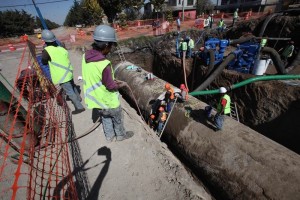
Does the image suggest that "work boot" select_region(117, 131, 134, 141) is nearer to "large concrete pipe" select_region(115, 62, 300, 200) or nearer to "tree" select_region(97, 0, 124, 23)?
"large concrete pipe" select_region(115, 62, 300, 200)

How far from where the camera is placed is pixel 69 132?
3.77m

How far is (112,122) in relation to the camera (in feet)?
10.6

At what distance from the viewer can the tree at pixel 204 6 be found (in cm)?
4125

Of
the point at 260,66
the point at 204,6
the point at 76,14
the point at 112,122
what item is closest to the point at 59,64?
the point at 112,122

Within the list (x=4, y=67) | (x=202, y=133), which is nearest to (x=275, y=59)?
(x=202, y=133)

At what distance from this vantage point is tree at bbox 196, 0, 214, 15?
135 ft

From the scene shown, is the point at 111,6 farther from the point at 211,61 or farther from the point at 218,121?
the point at 218,121

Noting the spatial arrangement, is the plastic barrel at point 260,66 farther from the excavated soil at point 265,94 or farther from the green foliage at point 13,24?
the green foliage at point 13,24

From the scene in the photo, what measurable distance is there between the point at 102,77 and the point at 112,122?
44.7 inches

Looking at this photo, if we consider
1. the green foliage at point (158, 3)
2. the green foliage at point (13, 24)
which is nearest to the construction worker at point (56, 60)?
the green foliage at point (158, 3)

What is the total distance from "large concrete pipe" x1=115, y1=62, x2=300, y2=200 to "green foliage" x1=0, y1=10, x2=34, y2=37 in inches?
2224

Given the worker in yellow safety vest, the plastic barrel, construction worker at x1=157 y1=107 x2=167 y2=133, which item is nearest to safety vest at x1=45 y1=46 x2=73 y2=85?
construction worker at x1=157 y1=107 x2=167 y2=133

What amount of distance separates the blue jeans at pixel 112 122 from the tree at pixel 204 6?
150 feet

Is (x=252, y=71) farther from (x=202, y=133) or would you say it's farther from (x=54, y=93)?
(x=54, y=93)
